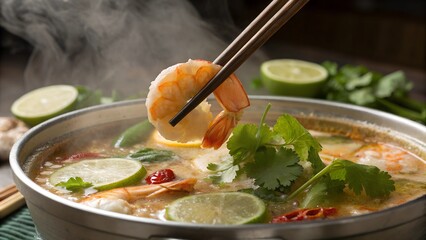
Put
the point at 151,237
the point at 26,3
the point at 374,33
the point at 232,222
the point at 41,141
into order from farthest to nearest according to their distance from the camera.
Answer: the point at 374,33 < the point at 26,3 < the point at 41,141 < the point at 232,222 < the point at 151,237

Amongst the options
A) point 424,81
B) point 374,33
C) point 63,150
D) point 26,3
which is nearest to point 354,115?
point 63,150

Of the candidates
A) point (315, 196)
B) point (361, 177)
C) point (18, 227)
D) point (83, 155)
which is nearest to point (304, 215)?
point (315, 196)

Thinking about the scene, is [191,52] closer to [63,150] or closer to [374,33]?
[63,150]

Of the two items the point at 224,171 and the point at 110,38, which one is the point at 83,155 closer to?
the point at 224,171

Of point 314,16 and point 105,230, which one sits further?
point 314,16

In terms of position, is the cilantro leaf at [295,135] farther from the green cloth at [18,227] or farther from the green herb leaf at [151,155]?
the green cloth at [18,227]

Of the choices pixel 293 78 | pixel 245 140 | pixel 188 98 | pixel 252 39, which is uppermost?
pixel 252 39

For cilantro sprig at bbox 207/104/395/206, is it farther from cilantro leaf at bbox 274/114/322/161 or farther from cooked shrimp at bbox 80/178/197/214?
cooked shrimp at bbox 80/178/197/214
